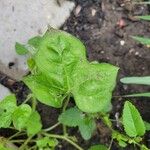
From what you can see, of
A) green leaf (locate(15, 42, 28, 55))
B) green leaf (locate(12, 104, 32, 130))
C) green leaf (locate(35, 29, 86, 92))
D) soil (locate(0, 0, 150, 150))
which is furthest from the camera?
soil (locate(0, 0, 150, 150))

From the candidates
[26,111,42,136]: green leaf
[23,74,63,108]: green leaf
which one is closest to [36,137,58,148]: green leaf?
[26,111,42,136]: green leaf

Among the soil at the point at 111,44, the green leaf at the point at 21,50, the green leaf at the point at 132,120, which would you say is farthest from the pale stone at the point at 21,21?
the green leaf at the point at 132,120

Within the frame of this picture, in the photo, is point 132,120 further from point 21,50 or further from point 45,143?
point 21,50

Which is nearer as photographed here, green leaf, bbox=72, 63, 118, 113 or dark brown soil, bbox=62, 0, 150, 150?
green leaf, bbox=72, 63, 118, 113

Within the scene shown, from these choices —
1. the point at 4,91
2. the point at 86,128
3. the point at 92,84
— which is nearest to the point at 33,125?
the point at 86,128

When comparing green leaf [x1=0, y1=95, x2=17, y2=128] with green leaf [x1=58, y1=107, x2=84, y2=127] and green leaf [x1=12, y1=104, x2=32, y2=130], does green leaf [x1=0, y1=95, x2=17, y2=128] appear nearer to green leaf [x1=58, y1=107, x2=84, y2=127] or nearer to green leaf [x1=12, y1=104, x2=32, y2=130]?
green leaf [x1=12, y1=104, x2=32, y2=130]

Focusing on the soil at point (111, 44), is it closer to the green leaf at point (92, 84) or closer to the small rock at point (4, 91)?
the small rock at point (4, 91)
